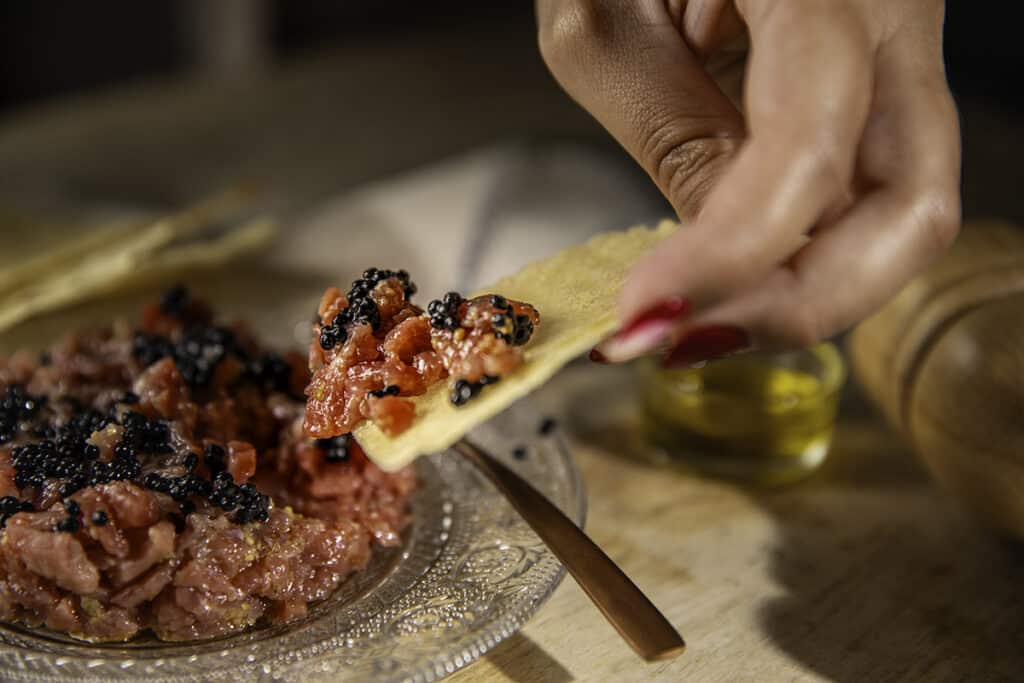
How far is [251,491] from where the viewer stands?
2.28 metres

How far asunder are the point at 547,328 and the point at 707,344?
1.27 feet

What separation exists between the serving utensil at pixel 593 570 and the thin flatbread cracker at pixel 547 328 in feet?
0.96

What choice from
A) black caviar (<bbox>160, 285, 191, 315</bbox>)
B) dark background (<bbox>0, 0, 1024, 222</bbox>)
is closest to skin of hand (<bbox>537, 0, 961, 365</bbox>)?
black caviar (<bbox>160, 285, 191, 315</bbox>)

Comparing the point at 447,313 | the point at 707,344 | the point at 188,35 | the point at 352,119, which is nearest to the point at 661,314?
the point at 707,344

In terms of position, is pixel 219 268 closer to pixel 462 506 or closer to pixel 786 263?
pixel 462 506

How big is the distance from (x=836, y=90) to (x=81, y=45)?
25.7 feet

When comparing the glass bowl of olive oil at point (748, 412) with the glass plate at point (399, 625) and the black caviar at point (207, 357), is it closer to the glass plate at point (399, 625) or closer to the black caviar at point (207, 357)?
the glass plate at point (399, 625)

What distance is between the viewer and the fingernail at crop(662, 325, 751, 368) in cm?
194

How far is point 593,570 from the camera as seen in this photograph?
2178 millimetres

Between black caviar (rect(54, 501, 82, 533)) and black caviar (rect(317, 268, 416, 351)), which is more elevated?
black caviar (rect(317, 268, 416, 351))

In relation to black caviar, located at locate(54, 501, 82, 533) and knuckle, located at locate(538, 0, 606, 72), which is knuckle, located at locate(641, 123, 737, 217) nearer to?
knuckle, located at locate(538, 0, 606, 72)

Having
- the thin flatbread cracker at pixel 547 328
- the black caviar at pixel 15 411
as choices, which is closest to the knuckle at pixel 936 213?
the thin flatbread cracker at pixel 547 328

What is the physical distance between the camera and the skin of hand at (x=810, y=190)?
1.84 m

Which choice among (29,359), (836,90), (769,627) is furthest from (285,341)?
(836,90)
